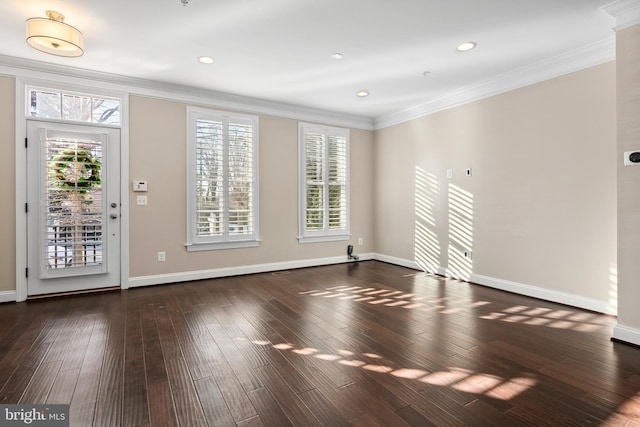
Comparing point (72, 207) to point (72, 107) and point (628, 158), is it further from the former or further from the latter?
point (628, 158)

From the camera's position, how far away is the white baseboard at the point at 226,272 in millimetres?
4383

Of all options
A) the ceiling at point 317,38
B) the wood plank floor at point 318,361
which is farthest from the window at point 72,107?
the wood plank floor at point 318,361

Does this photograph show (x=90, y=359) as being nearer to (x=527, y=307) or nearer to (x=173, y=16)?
(x=173, y=16)

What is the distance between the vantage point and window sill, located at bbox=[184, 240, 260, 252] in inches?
184

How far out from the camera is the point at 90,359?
7.63 ft

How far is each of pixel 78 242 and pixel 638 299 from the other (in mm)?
5686

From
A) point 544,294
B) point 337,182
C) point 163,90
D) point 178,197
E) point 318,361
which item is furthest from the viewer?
point 337,182

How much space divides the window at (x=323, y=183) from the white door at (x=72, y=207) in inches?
109

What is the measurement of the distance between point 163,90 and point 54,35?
175 cm

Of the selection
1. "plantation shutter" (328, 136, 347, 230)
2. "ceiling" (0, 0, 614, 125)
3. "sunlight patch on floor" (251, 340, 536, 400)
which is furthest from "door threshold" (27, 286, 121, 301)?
"plantation shutter" (328, 136, 347, 230)

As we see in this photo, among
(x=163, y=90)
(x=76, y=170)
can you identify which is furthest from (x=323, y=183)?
(x=76, y=170)

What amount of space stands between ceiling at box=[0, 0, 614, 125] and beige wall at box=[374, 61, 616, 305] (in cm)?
52

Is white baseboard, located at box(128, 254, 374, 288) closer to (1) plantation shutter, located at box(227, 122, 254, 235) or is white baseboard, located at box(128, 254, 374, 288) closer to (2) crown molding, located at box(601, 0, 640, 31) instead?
(1) plantation shutter, located at box(227, 122, 254, 235)

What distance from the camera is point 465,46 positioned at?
3.37 metres
